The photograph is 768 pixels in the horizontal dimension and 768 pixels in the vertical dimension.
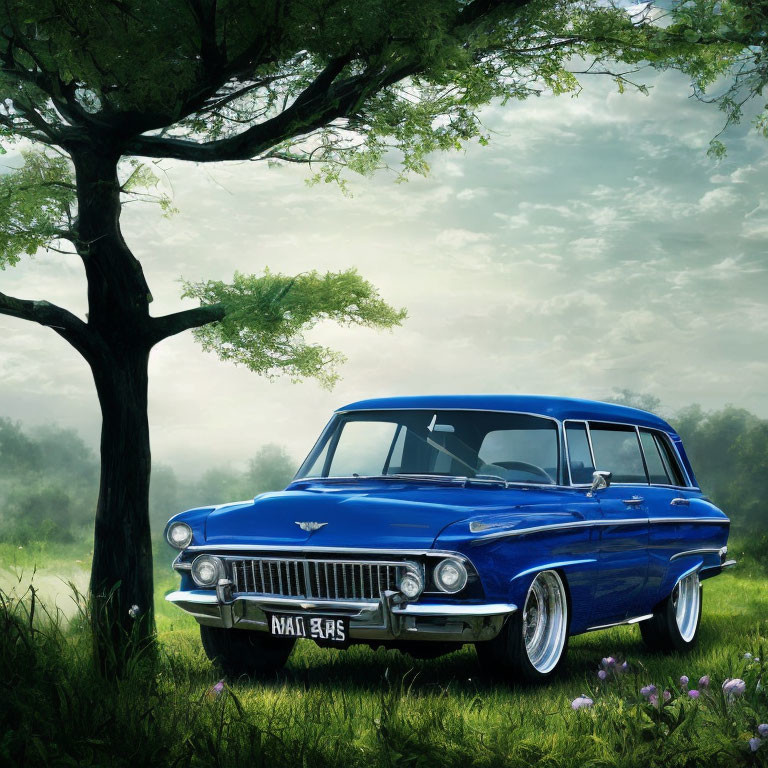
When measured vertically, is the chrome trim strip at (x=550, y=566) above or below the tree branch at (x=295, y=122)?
below

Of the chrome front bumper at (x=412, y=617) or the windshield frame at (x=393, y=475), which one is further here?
the windshield frame at (x=393, y=475)

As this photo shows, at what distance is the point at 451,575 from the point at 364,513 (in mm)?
693

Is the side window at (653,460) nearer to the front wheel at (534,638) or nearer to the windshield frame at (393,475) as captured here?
the windshield frame at (393,475)

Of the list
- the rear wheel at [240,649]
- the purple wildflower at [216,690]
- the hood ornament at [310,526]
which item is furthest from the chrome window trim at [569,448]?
the purple wildflower at [216,690]

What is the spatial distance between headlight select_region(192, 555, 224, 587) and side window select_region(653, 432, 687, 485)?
4.57 m

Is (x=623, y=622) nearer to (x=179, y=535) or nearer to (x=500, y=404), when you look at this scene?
(x=500, y=404)

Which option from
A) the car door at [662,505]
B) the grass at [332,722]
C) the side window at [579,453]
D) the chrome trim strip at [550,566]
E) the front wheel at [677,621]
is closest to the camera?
the grass at [332,722]

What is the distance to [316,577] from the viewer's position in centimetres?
629

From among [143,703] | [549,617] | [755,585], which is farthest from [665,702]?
[755,585]

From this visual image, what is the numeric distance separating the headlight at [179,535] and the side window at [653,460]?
420 centimetres

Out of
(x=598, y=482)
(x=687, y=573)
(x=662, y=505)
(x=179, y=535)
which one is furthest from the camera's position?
(x=687, y=573)

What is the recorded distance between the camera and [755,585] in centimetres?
1526

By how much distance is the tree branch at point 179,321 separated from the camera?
11.7 metres

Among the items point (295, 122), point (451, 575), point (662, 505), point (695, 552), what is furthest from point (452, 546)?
point (295, 122)
